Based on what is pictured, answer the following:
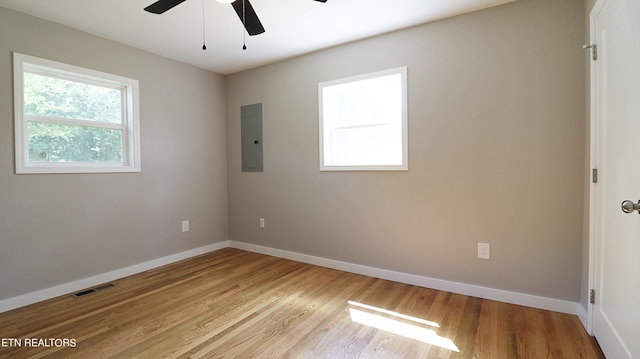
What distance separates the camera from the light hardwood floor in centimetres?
175

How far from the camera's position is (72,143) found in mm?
2734

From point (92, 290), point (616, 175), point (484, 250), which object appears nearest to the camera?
point (616, 175)

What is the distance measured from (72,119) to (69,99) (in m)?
0.20

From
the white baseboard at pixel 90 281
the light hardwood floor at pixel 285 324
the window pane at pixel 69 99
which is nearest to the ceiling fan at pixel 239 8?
the window pane at pixel 69 99

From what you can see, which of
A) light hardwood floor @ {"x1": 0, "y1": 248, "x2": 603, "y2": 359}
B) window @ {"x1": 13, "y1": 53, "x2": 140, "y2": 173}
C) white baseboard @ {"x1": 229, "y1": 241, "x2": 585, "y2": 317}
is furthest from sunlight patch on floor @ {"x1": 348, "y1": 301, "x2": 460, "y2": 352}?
window @ {"x1": 13, "y1": 53, "x2": 140, "y2": 173}

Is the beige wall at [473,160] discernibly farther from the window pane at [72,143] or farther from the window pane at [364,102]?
the window pane at [72,143]

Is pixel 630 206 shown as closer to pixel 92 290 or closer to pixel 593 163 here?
pixel 593 163

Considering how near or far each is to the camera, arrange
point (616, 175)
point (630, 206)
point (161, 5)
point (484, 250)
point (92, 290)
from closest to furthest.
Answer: point (630, 206) → point (616, 175) → point (161, 5) → point (484, 250) → point (92, 290)

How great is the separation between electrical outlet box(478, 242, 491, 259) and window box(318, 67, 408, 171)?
3.07ft

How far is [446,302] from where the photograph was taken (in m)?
2.36

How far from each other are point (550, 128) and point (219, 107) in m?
3.79

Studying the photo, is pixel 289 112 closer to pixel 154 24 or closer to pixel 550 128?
pixel 154 24

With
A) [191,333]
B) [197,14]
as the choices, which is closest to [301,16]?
[197,14]

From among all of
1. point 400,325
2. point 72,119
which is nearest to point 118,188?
point 72,119
